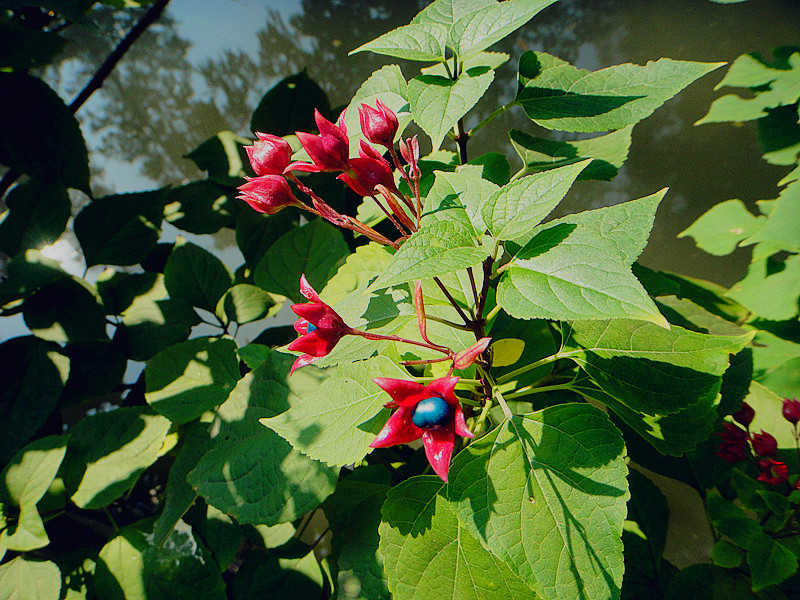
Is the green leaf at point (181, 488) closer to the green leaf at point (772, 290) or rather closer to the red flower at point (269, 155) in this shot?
the red flower at point (269, 155)

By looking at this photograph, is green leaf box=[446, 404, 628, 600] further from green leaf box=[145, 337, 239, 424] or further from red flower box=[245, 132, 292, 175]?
green leaf box=[145, 337, 239, 424]

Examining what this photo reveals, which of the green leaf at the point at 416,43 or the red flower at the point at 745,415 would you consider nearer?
the green leaf at the point at 416,43

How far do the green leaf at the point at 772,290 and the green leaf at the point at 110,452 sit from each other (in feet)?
3.62

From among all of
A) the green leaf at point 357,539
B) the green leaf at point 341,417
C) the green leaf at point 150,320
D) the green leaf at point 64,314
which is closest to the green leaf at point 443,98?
the green leaf at point 341,417

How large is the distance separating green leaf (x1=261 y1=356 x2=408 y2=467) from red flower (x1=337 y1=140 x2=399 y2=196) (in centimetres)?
17

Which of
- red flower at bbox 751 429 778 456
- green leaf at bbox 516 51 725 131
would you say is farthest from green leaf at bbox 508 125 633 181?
red flower at bbox 751 429 778 456

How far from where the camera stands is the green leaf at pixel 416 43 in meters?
0.44

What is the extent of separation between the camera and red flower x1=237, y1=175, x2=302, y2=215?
379 millimetres

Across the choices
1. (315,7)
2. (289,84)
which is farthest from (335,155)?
(315,7)

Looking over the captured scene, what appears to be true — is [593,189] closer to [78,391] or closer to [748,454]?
[748,454]

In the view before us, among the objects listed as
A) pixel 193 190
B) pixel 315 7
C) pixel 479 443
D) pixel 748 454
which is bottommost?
pixel 748 454

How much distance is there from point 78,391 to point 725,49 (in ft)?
5.57

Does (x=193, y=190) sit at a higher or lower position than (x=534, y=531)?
higher

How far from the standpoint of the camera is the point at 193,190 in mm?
974
